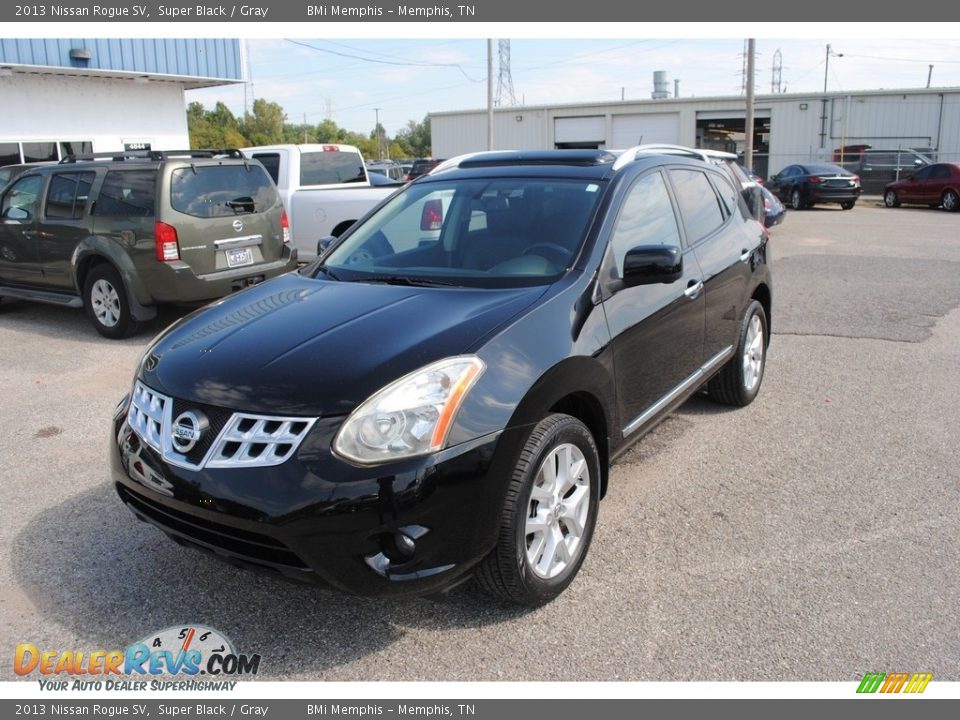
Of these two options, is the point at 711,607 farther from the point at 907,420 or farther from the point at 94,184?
the point at 94,184

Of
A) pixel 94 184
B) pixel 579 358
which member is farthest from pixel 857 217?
pixel 579 358

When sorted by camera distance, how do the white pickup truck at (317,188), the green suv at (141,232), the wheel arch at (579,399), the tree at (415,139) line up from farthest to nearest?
the tree at (415,139), the white pickup truck at (317,188), the green suv at (141,232), the wheel arch at (579,399)

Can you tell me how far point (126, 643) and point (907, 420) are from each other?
501cm

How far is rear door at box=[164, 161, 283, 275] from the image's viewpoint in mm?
7988

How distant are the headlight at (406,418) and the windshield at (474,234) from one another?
91cm

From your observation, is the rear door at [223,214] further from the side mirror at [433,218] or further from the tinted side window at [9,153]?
the tinted side window at [9,153]

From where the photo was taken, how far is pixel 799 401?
6016 mm

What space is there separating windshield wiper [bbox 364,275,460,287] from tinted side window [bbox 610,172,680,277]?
0.84 metres

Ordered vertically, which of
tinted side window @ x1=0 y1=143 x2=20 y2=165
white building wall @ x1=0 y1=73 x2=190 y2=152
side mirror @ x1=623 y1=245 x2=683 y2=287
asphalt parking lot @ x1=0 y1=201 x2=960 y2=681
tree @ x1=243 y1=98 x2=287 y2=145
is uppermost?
tree @ x1=243 y1=98 x2=287 y2=145

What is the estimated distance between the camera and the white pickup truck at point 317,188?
10.2m

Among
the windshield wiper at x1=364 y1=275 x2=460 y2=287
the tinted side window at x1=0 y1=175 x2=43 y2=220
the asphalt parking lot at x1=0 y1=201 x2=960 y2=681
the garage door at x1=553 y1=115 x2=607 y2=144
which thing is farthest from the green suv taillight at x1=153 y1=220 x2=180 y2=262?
the garage door at x1=553 y1=115 x2=607 y2=144

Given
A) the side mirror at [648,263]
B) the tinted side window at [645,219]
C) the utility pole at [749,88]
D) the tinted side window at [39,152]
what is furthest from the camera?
the utility pole at [749,88]

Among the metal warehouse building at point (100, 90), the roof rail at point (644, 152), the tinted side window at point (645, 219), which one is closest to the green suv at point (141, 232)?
the roof rail at point (644, 152)

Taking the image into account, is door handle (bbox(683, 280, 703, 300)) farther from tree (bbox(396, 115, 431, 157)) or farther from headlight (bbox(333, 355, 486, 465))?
tree (bbox(396, 115, 431, 157))
